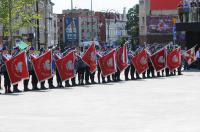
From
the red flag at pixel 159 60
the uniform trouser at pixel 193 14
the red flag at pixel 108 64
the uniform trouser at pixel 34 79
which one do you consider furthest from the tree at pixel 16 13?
the uniform trouser at pixel 34 79

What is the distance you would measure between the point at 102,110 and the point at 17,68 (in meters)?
7.72

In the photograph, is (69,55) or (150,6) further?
(150,6)

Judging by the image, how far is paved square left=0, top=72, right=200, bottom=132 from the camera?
13.2 m

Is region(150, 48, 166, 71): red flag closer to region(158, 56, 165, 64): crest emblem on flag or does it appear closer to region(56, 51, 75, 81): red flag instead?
region(158, 56, 165, 64): crest emblem on flag

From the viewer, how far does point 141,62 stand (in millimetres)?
31875

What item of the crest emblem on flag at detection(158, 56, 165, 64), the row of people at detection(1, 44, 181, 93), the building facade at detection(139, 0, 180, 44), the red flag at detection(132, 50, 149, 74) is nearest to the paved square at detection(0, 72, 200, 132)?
the row of people at detection(1, 44, 181, 93)

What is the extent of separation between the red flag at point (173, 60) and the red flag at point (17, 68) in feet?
41.1

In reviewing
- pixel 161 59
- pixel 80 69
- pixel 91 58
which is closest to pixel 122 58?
pixel 91 58

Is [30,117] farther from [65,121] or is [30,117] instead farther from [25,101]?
[25,101]

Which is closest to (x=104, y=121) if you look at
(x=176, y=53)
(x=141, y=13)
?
(x=176, y=53)

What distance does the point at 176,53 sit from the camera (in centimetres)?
3503

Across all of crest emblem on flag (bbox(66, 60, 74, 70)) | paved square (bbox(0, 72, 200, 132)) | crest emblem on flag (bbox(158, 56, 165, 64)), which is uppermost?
crest emblem on flag (bbox(66, 60, 74, 70))

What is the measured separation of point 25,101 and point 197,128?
25.4 feet

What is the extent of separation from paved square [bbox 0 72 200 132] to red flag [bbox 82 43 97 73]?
3806 millimetres
